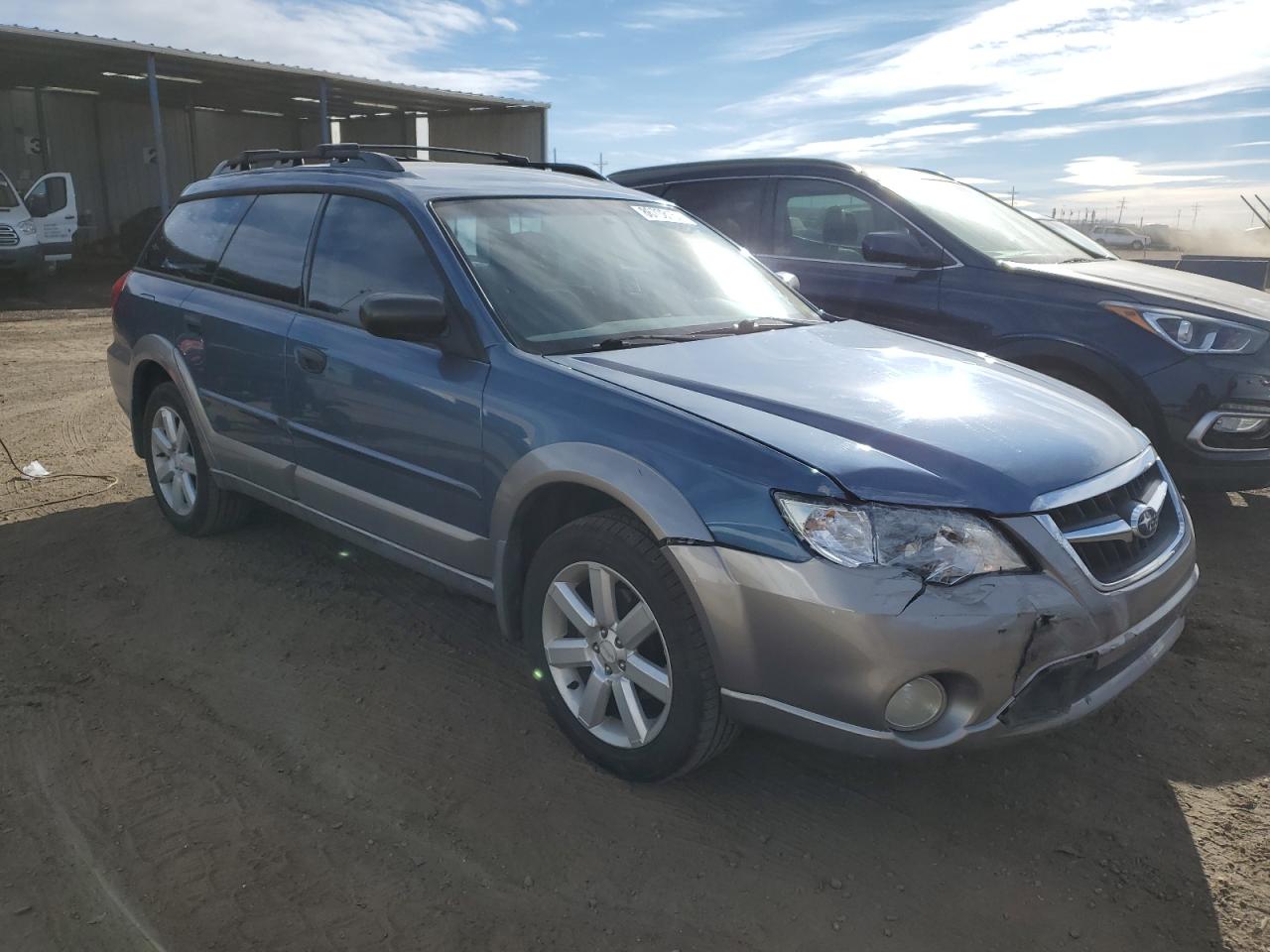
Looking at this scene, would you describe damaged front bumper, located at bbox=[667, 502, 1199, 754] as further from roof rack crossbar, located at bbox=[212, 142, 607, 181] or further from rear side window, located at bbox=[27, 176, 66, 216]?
rear side window, located at bbox=[27, 176, 66, 216]

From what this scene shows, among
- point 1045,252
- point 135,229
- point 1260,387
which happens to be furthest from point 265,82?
point 1260,387

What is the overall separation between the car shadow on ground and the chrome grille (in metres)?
0.56

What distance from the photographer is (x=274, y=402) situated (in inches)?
151

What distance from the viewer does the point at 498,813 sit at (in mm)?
2646

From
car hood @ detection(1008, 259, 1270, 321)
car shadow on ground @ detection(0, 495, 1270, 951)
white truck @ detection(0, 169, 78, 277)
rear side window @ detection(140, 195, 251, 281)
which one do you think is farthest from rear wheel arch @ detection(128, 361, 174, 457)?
white truck @ detection(0, 169, 78, 277)

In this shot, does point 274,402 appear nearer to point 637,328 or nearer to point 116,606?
point 116,606

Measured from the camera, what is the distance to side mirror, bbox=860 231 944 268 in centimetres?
504

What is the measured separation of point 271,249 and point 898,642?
3132mm

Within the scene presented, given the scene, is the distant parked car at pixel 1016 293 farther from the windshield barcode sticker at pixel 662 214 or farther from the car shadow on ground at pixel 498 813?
the windshield barcode sticker at pixel 662 214

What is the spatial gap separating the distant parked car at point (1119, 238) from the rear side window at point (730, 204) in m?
38.7

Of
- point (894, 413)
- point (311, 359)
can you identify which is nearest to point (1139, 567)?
point (894, 413)

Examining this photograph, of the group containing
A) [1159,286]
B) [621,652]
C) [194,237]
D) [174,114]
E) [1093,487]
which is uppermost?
[174,114]

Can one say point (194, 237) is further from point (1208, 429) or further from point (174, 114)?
point (174, 114)

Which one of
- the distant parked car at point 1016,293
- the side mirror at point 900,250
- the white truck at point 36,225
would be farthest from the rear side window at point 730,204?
the white truck at point 36,225
